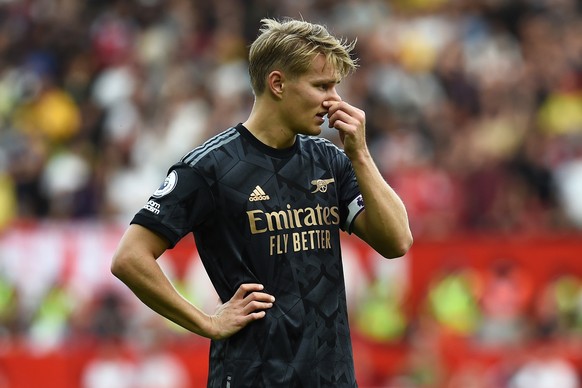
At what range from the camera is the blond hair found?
5.45 metres

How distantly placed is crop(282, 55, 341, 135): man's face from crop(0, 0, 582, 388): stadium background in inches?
267

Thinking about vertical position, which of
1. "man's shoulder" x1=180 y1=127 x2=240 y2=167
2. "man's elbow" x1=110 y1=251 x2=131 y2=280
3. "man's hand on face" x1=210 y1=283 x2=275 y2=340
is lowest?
"man's hand on face" x1=210 y1=283 x2=275 y2=340

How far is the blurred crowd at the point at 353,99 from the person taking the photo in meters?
13.9

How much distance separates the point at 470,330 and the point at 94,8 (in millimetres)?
8911

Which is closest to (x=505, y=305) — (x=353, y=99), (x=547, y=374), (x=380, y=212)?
(x=547, y=374)

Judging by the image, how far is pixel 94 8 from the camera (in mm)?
19625

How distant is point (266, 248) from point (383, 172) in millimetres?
9026

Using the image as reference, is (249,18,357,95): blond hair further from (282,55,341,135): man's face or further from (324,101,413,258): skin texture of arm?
(324,101,413,258): skin texture of arm

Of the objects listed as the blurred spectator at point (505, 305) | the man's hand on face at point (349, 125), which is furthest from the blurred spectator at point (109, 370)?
the man's hand on face at point (349, 125)

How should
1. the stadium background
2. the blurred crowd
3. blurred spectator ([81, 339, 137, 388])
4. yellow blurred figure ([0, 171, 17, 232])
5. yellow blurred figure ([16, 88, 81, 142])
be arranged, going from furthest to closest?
1. yellow blurred figure ([16, 88, 81, 142])
2. yellow blurred figure ([0, 171, 17, 232])
3. the blurred crowd
4. blurred spectator ([81, 339, 137, 388])
5. the stadium background

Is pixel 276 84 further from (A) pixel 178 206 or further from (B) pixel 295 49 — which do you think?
(A) pixel 178 206

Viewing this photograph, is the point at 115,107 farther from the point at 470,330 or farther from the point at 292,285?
the point at 292,285

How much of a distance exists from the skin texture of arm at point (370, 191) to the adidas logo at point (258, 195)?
1.20 ft

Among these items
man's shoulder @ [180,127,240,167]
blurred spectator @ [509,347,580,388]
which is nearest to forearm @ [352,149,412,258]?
man's shoulder @ [180,127,240,167]
